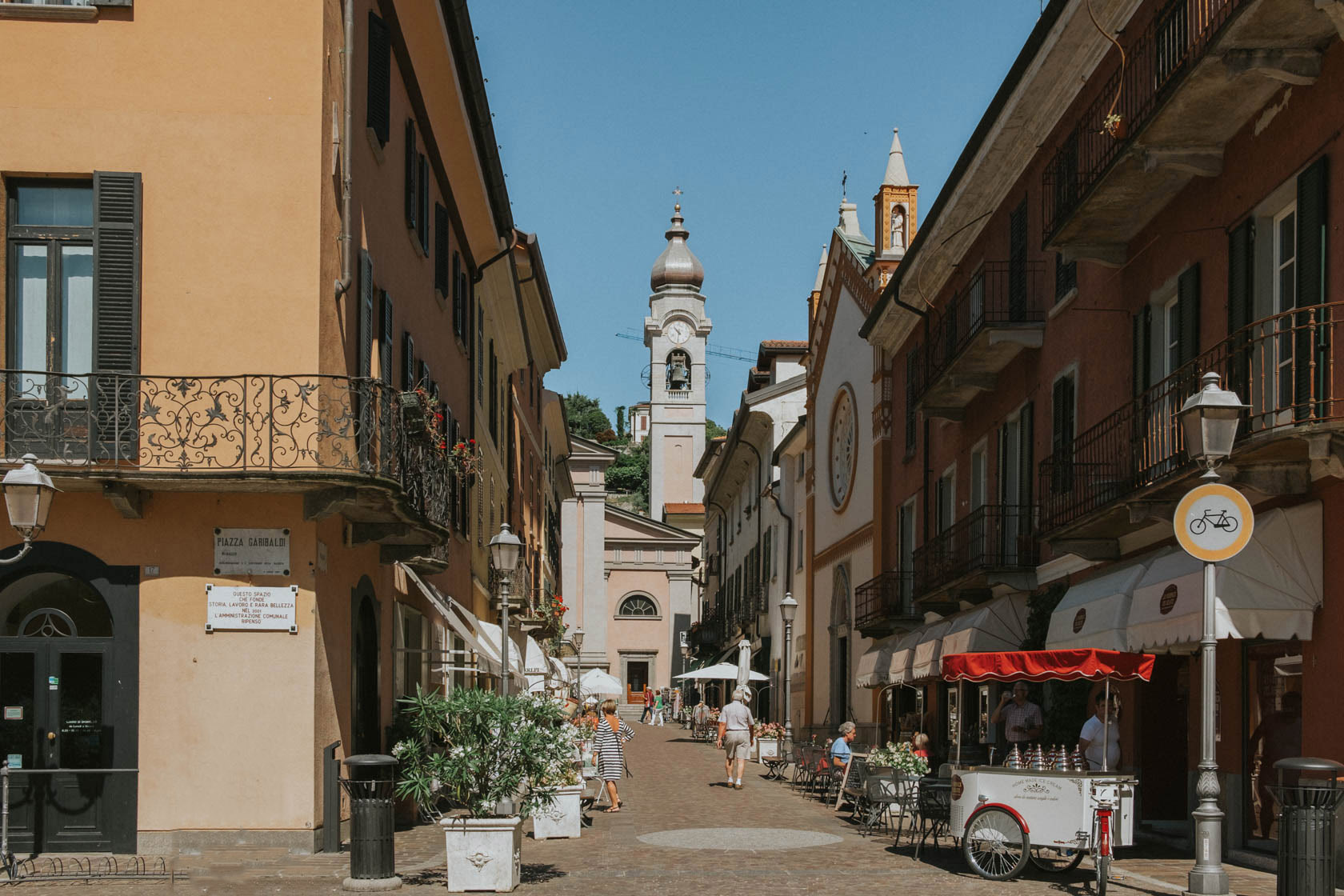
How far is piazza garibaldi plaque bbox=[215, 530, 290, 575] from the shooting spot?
586 inches

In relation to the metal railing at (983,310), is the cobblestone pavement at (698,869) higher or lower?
lower

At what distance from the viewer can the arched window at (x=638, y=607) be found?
84375mm

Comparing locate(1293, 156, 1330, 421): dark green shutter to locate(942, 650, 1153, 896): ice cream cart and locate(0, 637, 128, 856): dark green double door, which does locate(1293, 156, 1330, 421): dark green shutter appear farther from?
locate(0, 637, 128, 856): dark green double door

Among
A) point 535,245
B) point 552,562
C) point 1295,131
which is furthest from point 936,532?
point 552,562

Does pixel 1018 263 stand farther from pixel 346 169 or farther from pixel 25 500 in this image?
pixel 25 500

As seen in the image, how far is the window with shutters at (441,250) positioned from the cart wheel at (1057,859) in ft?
38.2

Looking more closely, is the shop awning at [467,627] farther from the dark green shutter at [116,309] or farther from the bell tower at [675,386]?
the bell tower at [675,386]

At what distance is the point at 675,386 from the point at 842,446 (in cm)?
6225

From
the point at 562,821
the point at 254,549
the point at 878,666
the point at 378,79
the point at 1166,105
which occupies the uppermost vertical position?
the point at 378,79

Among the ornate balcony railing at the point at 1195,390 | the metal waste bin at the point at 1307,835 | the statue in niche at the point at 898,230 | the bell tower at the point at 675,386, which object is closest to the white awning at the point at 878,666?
the ornate balcony railing at the point at 1195,390

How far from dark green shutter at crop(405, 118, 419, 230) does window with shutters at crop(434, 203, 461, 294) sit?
246 cm

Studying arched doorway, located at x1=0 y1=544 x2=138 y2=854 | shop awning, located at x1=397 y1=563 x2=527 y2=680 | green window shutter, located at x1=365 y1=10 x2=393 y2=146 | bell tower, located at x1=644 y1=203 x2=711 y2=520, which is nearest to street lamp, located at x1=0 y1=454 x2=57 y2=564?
arched doorway, located at x1=0 y1=544 x2=138 y2=854

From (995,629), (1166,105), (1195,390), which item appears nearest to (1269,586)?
(1195,390)

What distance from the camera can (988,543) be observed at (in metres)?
24.0
